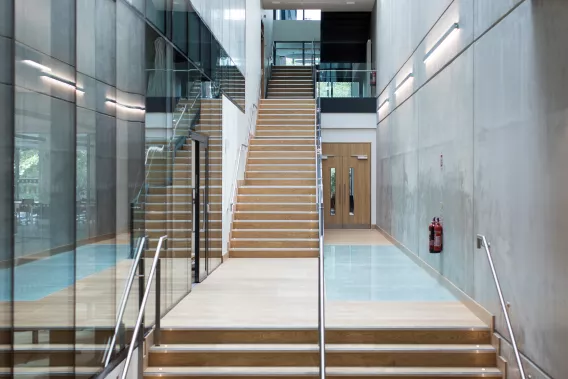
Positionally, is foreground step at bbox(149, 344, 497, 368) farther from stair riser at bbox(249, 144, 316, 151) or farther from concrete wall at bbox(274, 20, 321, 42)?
concrete wall at bbox(274, 20, 321, 42)

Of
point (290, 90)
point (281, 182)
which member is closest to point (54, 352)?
point (281, 182)

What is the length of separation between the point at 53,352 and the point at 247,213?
9572 mm

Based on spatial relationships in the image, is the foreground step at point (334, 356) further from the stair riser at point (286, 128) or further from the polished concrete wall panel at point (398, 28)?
the stair riser at point (286, 128)

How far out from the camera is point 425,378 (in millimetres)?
6047

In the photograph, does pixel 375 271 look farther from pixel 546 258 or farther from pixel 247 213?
pixel 546 258

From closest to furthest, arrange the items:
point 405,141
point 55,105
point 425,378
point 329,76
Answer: point 55,105
point 425,378
point 405,141
point 329,76

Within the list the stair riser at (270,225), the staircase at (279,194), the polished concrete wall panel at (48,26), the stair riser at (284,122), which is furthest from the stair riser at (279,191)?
the polished concrete wall panel at (48,26)

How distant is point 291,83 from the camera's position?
23219 mm

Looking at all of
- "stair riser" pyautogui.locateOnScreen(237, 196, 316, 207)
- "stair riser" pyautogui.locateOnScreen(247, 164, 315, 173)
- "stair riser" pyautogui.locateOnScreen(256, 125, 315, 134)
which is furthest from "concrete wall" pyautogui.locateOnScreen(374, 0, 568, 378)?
"stair riser" pyautogui.locateOnScreen(256, 125, 315, 134)

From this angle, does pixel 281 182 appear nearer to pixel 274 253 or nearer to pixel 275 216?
pixel 275 216

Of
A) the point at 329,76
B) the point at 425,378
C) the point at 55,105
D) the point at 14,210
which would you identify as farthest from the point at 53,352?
the point at 329,76

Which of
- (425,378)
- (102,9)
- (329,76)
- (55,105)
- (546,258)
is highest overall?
(329,76)

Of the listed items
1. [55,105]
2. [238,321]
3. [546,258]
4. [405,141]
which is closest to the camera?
[55,105]

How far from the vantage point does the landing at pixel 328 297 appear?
6.90 m
